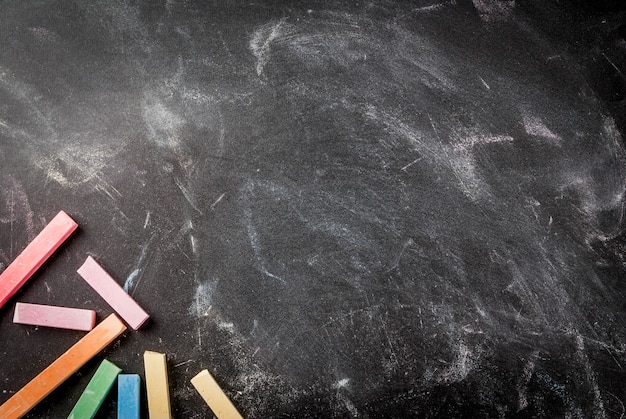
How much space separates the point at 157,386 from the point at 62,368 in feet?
2.03

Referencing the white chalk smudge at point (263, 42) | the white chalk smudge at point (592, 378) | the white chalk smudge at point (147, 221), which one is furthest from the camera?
the white chalk smudge at point (263, 42)

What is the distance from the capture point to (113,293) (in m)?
3.62

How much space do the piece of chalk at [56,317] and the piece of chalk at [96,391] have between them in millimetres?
296

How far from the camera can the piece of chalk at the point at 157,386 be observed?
138 inches

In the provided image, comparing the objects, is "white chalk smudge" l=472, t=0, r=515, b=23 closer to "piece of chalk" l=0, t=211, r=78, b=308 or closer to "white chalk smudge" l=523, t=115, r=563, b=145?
"white chalk smudge" l=523, t=115, r=563, b=145

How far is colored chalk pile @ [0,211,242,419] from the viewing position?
349 centimetres

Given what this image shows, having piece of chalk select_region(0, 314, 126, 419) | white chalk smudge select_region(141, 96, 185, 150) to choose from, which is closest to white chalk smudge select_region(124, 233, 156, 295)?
piece of chalk select_region(0, 314, 126, 419)

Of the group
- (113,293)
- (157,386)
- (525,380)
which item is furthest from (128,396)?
(525,380)

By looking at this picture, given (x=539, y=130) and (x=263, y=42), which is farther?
(x=263, y=42)

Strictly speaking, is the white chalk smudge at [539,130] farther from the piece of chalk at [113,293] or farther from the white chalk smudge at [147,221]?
the piece of chalk at [113,293]

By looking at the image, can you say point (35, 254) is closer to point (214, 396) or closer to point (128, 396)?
point (128, 396)

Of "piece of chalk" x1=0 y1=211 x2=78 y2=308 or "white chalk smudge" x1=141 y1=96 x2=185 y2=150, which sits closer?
"piece of chalk" x1=0 y1=211 x2=78 y2=308

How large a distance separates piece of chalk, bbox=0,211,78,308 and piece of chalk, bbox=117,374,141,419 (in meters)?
0.93

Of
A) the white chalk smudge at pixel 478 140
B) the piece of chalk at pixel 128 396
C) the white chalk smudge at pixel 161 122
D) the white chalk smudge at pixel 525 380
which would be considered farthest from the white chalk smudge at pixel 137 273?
the white chalk smudge at pixel 525 380
